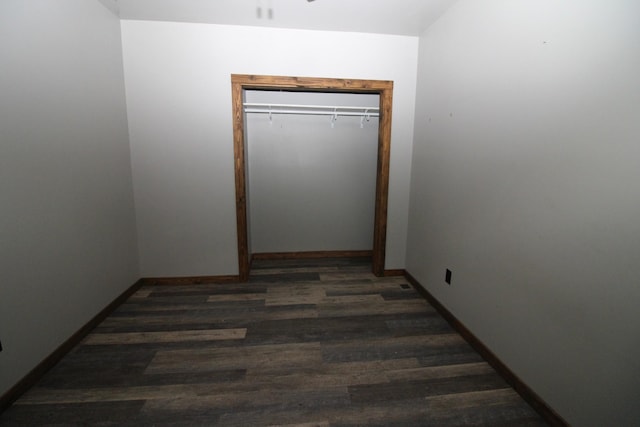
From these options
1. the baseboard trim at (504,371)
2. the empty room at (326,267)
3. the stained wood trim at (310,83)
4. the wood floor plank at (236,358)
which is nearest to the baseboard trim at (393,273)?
the empty room at (326,267)

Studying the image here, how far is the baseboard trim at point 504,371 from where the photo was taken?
4.06 feet

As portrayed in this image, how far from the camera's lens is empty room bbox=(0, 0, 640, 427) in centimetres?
110

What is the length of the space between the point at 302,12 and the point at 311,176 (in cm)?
174

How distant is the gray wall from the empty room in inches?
9.5

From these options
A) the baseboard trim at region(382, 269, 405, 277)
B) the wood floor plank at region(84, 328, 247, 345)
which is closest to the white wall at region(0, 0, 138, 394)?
the wood floor plank at region(84, 328, 247, 345)

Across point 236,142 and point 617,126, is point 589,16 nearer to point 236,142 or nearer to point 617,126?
point 617,126

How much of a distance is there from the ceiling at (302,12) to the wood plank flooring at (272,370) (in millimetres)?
2474

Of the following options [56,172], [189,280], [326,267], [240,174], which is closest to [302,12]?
[240,174]

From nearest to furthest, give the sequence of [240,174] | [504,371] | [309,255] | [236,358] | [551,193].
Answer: [551,193] < [504,371] < [236,358] < [240,174] < [309,255]

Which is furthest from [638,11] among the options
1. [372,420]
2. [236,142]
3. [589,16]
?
[236,142]

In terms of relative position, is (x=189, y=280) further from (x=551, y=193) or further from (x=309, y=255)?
(x=551, y=193)

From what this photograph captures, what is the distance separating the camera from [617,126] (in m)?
0.97

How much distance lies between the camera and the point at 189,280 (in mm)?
2645

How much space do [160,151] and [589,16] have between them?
297 cm
